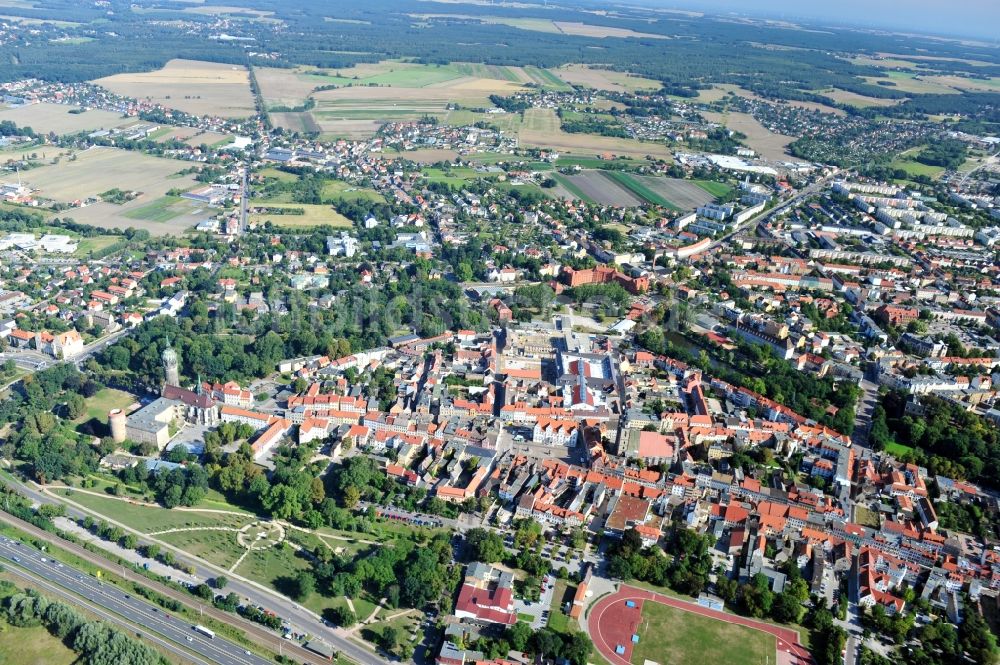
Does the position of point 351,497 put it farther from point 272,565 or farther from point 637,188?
point 637,188

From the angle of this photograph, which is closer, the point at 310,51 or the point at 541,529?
the point at 541,529

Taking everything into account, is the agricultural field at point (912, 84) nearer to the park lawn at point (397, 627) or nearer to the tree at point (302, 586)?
the park lawn at point (397, 627)

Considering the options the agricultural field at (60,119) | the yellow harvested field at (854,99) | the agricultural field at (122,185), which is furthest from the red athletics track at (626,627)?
the yellow harvested field at (854,99)

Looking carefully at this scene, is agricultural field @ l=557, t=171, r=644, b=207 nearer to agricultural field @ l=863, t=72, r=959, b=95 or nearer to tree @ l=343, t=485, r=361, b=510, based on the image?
tree @ l=343, t=485, r=361, b=510

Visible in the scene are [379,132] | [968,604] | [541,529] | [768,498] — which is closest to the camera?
[968,604]

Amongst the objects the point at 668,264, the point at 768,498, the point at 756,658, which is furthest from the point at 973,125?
the point at 756,658

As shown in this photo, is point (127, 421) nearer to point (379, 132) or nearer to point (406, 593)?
point (406, 593)
